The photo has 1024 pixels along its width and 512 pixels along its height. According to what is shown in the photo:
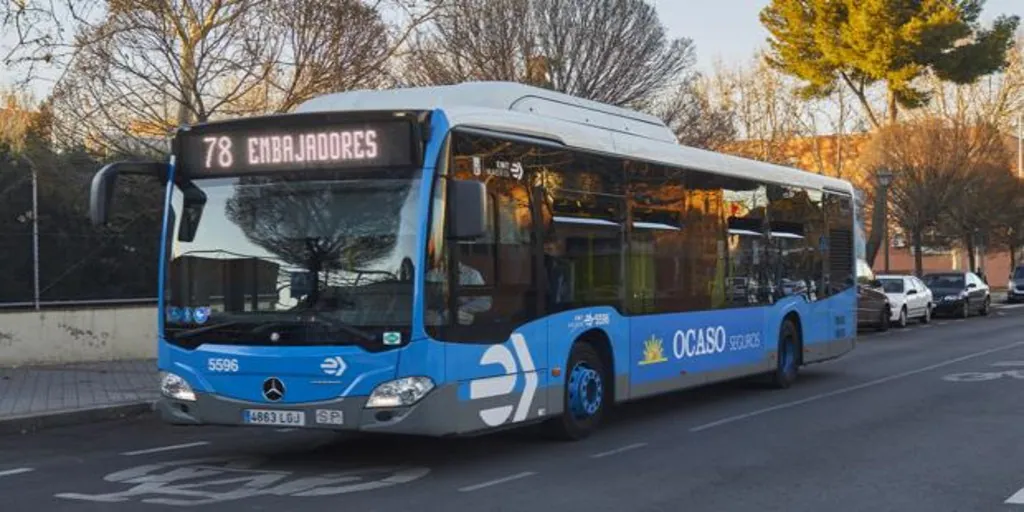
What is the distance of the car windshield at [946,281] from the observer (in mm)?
38500

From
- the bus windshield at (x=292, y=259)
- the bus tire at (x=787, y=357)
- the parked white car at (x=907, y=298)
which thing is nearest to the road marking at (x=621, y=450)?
the bus windshield at (x=292, y=259)

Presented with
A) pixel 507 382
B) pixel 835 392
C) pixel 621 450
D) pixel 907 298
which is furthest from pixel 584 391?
pixel 907 298

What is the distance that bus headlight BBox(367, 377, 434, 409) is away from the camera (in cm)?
853

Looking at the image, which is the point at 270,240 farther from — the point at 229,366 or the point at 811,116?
the point at 811,116

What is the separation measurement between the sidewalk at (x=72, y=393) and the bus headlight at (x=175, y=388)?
142 inches

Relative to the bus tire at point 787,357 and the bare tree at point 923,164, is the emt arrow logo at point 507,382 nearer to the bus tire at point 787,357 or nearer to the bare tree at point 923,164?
the bus tire at point 787,357

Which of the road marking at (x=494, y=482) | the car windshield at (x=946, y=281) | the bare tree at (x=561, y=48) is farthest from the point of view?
the car windshield at (x=946, y=281)

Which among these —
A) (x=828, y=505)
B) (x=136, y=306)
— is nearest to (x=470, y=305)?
(x=828, y=505)

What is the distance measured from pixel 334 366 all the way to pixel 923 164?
3850 cm

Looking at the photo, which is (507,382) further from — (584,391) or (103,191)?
(103,191)

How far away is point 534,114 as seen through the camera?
413 inches

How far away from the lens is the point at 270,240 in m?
8.91

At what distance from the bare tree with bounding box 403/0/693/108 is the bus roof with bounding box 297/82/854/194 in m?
11.8

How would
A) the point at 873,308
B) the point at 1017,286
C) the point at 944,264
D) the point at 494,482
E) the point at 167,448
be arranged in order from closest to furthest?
the point at 494,482 → the point at 167,448 → the point at 873,308 → the point at 1017,286 → the point at 944,264
